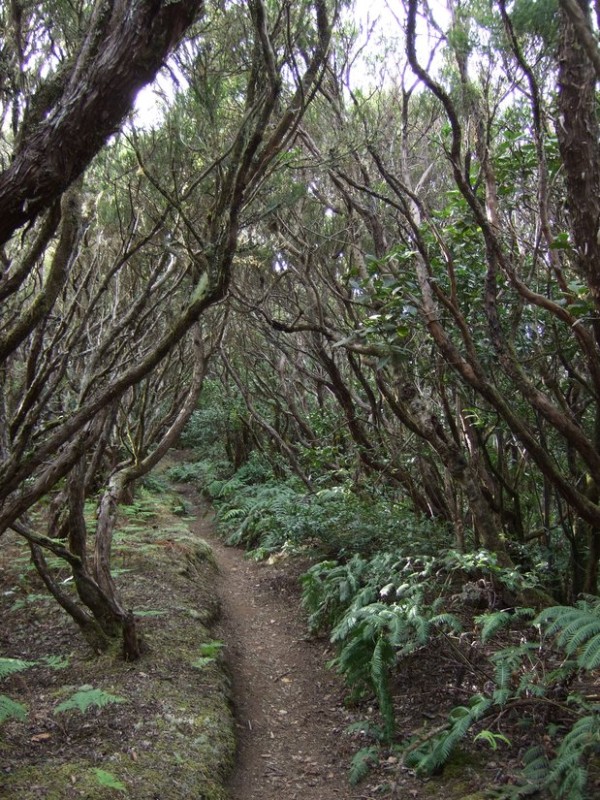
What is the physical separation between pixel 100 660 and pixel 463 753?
2999mm

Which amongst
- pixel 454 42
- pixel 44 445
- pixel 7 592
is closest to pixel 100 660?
pixel 7 592

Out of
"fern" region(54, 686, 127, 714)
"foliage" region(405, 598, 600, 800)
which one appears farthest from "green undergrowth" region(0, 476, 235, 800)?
"foliage" region(405, 598, 600, 800)

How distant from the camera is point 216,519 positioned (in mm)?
14289

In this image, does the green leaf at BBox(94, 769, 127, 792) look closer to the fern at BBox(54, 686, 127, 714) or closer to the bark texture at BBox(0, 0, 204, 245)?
the fern at BBox(54, 686, 127, 714)

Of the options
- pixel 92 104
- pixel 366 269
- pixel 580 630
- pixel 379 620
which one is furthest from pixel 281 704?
pixel 92 104

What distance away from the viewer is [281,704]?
5711 millimetres

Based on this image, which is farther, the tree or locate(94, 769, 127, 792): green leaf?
locate(94, 769, 127, 792): green leaf

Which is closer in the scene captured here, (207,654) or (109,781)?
(109,781)

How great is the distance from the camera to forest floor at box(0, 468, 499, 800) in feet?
12.3

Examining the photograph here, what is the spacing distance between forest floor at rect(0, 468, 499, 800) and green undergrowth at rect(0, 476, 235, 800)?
0.01 m

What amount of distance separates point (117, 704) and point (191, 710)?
57 cm

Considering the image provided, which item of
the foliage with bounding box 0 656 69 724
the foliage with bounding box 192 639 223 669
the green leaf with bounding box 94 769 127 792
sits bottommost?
the green leaf with bounding box 94 769 127 792

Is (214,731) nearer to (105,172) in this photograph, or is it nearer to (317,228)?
(105,172)

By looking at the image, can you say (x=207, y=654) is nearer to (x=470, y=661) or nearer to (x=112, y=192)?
(x=470, y=661)
